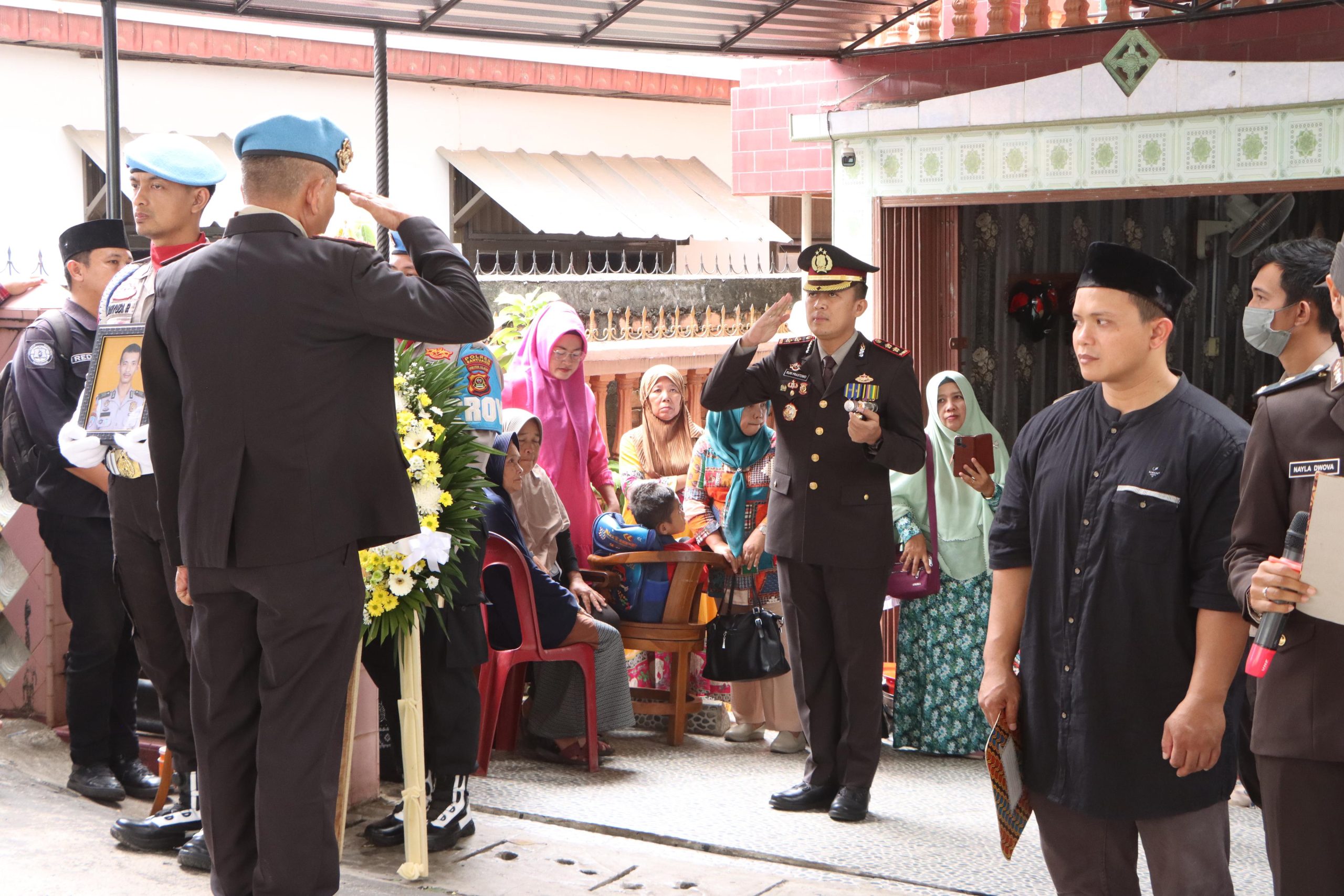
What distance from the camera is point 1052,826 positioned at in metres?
2.96

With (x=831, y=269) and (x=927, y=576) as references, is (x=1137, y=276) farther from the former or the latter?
(x=927, y=576)

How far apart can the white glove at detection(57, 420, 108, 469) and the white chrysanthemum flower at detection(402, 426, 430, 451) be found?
2.70ft

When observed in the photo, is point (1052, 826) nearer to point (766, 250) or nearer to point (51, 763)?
point (51, 763)

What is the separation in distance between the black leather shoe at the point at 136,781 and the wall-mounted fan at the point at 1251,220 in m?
6.85

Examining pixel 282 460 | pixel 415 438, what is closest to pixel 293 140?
pixel 282 460

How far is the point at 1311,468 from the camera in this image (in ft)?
8.00

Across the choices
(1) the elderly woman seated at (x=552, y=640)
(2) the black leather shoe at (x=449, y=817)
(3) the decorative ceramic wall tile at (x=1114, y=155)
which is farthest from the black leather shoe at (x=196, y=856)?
(3) the decorative ceramic wall tile at (x=1114, y=155)

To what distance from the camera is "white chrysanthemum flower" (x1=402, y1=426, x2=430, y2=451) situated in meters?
3.84

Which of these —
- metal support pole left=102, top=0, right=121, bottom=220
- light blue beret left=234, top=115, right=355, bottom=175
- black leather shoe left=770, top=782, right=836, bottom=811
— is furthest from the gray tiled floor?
metal support pole left=102, top=0, right=121, bottom=220

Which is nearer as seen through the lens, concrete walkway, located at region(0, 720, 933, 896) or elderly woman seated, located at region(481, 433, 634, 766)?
concrete walkway, located at region(0, 720, 933, 896)

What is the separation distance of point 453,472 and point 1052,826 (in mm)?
1911

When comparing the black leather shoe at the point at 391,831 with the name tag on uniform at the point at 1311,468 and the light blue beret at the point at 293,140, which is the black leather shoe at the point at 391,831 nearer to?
the light blue beret at the point at 293,140

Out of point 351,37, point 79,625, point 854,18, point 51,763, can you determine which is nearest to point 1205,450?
point 79,625

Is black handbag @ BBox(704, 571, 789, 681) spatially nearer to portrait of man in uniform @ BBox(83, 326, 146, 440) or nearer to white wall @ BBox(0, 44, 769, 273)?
portrait of man in uniform @ BBox(83, 326, 146, 440)
